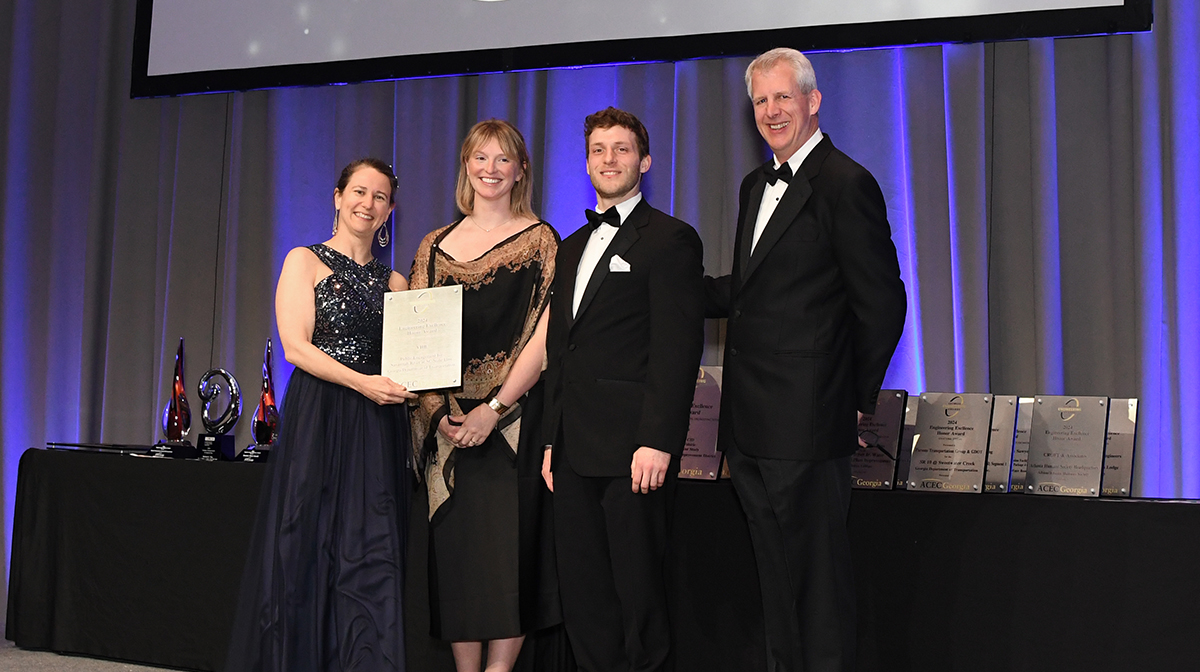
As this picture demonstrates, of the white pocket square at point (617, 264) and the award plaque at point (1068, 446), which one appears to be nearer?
the white pocket square at point (617, 264)

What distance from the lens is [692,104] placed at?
3605 mm

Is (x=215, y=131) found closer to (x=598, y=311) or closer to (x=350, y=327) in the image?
(x=350, y=327)

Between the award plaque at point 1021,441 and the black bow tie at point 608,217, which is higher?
the black bow tie at point 608,217

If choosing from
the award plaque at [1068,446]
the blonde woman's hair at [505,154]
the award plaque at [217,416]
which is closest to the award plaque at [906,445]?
the award plaque at [1068,446]

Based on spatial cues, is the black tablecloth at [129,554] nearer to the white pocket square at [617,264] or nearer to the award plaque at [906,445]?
the white pocket square at [617,264]

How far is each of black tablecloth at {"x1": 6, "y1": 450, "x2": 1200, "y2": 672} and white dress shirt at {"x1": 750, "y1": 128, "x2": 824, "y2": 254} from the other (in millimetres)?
833

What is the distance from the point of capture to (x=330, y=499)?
269cm

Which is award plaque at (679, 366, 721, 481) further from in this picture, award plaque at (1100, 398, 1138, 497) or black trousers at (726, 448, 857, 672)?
award plaque at (1100, 398, 1138, 497)

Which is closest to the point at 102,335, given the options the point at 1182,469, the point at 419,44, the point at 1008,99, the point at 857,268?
the point at 419,44

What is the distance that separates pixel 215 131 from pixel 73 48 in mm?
897

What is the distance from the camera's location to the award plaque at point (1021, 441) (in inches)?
107

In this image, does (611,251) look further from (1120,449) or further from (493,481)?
(1120,449)

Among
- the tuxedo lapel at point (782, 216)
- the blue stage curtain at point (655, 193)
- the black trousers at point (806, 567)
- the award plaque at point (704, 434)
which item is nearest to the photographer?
the black trousers at point (806, 567)

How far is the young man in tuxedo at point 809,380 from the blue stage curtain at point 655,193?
120cm
